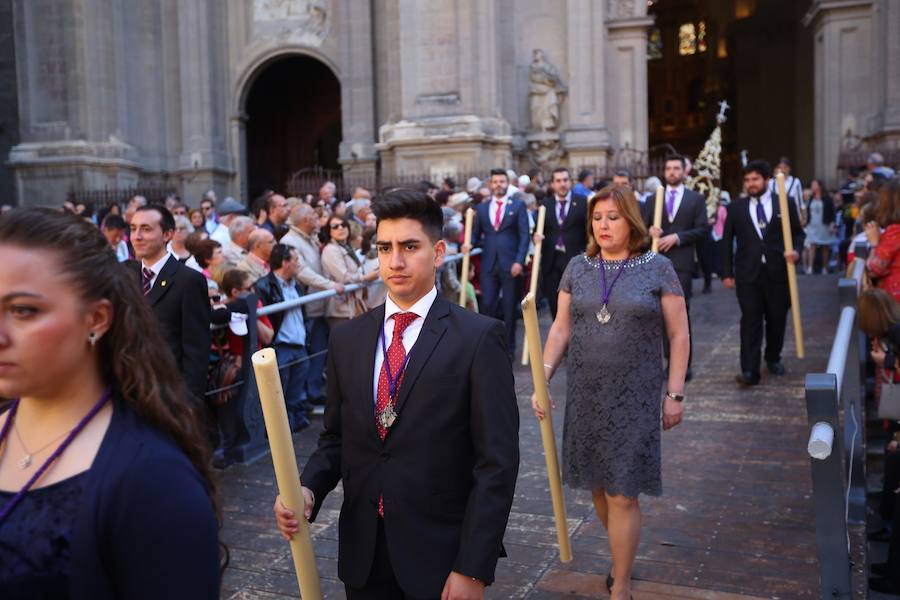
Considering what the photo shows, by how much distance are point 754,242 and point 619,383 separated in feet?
17.6

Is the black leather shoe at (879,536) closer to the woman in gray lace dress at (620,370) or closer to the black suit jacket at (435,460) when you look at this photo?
the woman in gray lace dress at (620,370)

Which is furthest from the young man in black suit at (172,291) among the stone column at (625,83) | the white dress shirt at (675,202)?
the stone column at (625,83)

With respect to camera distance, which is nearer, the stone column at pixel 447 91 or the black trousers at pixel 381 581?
the black trousers at pixel 381 581

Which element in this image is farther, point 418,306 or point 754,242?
point 754,242

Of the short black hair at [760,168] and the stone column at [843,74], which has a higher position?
the stone column at [843,74]

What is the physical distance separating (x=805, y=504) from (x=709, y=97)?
4362 cm

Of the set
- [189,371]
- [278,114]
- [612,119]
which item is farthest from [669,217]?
[278,114]

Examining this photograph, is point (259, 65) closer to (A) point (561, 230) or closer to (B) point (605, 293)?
(A) point (561, 230)

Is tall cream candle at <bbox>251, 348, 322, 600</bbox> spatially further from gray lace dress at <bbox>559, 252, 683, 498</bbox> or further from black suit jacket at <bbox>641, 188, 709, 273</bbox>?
black suit jacket at <bbox>641, 188, 709, 273</bbox>

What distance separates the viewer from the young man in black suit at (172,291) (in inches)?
222

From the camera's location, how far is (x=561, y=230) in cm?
1145

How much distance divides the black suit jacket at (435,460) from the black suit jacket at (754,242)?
6.87m

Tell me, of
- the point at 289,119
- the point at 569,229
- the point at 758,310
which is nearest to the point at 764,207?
the point at 758,310

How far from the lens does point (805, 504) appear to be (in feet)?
19.7
